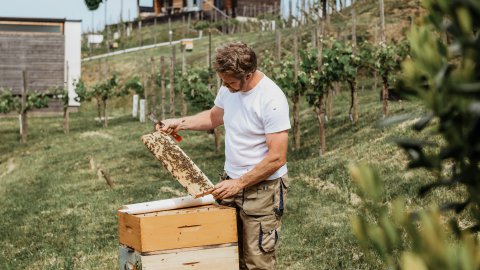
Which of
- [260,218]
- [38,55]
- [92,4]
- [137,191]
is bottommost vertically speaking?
[137,191]

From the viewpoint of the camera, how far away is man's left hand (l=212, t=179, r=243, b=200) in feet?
17.4

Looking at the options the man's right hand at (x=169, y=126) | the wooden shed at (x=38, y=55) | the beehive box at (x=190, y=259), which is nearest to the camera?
the beehive box at (x=190, y=259)

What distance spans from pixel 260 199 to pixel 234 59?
3.29 feet

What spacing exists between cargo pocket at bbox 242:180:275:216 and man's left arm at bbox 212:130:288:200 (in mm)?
108

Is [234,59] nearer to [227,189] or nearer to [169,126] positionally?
[227,189]

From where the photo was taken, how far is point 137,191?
1562cm

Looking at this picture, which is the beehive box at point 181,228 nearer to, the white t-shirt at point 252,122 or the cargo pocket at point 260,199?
the cargo pocket at point 260,199

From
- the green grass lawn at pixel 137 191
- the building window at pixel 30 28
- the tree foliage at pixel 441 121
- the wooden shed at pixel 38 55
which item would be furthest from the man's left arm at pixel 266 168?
the building window at pixel 30 28

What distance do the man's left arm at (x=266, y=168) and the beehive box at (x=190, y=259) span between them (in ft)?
1.23

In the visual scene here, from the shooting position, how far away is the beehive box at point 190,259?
16.8 ft

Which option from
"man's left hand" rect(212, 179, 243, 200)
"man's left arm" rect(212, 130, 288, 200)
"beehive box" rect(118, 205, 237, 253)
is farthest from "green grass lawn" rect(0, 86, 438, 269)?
"beehive box" rect(118, 205, 237, 253)

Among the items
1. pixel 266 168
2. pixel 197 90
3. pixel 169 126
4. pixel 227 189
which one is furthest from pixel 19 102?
pixel 266 168

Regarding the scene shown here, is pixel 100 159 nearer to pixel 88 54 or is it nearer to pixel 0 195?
pixel 0 195

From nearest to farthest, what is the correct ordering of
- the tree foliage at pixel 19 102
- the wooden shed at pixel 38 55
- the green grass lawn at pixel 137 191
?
the green grass lawn at pixel 137 191 → the tree foliage at pixel 19 102 → the wooden shed at pixel 38 55
